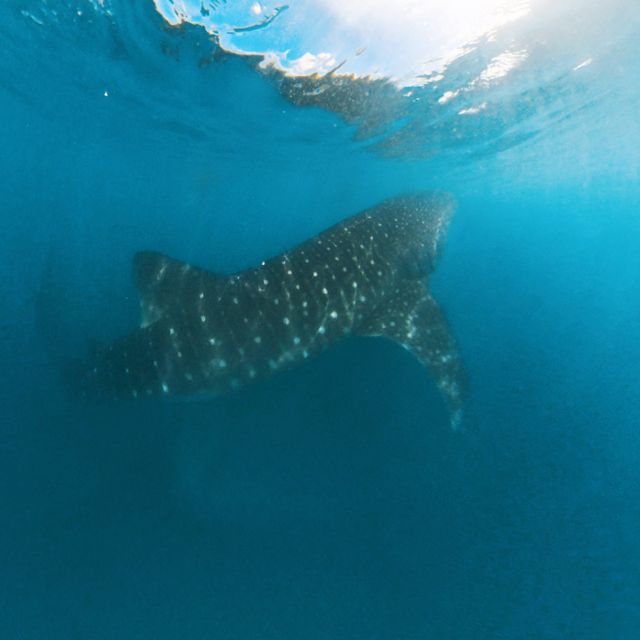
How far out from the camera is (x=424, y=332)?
762cm

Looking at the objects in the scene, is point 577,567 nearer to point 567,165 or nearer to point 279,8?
point 279,8

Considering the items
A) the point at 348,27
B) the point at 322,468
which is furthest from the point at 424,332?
the point at 348,27

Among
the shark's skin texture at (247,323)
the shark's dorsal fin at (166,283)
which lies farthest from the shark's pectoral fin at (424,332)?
the shark's dorsal fin at (166,283)

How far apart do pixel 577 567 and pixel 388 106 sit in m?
16.4

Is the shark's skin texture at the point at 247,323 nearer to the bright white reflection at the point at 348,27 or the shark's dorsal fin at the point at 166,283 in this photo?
the shark's dorsal fin at the point at 166,283

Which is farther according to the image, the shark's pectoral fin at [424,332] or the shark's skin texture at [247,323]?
the shark's pectoral fin at [424,332]

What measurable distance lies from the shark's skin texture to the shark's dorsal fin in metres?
0.02

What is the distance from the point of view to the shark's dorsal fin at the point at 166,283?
19.9 ft

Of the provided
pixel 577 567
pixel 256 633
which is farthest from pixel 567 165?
pixel 256 633

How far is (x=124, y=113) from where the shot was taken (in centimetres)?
2019

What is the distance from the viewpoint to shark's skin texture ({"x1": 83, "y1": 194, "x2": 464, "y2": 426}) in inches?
231

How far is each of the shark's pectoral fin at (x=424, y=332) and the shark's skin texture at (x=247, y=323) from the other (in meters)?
0.03

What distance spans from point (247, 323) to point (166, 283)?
4.76 ft

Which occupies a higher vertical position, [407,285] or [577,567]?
[407,285]
